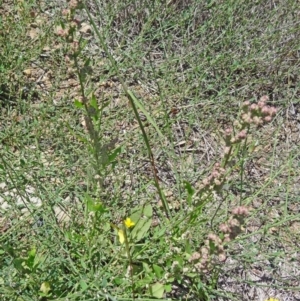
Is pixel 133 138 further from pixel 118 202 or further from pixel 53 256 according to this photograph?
pixel 53 256

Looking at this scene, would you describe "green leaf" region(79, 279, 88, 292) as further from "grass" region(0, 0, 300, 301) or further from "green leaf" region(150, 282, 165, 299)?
"green leaf" region(150, 282, 165, 299)

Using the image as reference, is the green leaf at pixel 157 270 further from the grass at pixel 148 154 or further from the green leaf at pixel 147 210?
the green leaf at pixel 147 210

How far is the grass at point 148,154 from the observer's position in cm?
180

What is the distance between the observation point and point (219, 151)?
250 cm

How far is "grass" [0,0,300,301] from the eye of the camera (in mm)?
1798

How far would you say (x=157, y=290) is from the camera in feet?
5.96

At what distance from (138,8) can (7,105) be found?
0.95 metres

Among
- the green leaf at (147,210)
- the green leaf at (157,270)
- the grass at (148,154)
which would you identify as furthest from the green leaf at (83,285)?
the green leaf at (147,210)

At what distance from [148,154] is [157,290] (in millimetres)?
652

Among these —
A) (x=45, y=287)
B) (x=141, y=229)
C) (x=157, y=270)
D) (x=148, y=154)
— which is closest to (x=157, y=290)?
(x=157, y=270)

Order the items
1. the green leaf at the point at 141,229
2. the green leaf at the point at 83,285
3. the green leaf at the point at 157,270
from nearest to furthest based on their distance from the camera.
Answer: the green leaf at the point at 83,285
the green leaf at the point at 157,270
the green leaf at the point at 141,229

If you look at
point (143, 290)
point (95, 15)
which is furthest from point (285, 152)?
point (95, 15)

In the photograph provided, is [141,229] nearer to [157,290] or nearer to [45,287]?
[157,290]

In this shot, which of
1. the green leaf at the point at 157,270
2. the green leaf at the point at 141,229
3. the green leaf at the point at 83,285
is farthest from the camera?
the green leaf at the point at 141,229
